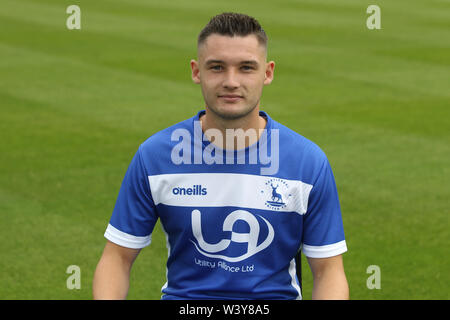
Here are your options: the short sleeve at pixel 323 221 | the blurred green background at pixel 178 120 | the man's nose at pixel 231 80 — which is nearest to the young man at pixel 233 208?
the short sleeve at pixel 323 221

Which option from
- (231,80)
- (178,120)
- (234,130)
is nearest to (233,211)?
(234,130)

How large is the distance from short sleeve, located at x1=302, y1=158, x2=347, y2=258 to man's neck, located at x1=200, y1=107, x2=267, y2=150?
0.37 metres

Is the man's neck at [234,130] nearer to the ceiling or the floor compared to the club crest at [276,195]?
nearer to the ceiling

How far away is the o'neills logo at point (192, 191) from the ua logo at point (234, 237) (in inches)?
3.6

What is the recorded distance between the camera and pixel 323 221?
3.62 meters

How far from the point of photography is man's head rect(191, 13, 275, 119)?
3.49 meters

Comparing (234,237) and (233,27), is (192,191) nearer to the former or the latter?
(234,237)

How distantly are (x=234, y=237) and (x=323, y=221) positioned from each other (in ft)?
1.41

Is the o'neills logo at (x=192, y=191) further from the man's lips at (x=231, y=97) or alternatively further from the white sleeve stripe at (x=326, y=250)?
the white sleeve stripe at (x=326, y=250)

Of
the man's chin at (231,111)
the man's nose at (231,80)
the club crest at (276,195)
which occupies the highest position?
the man's nose at (231,80)

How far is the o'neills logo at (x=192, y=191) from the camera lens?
12.0 feet

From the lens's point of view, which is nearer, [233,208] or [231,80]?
[231,80]

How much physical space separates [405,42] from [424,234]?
12.1 metres

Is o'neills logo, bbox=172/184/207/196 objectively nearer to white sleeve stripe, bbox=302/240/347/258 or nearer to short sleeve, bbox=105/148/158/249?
short sleeve, bbox=105/148/158/249
